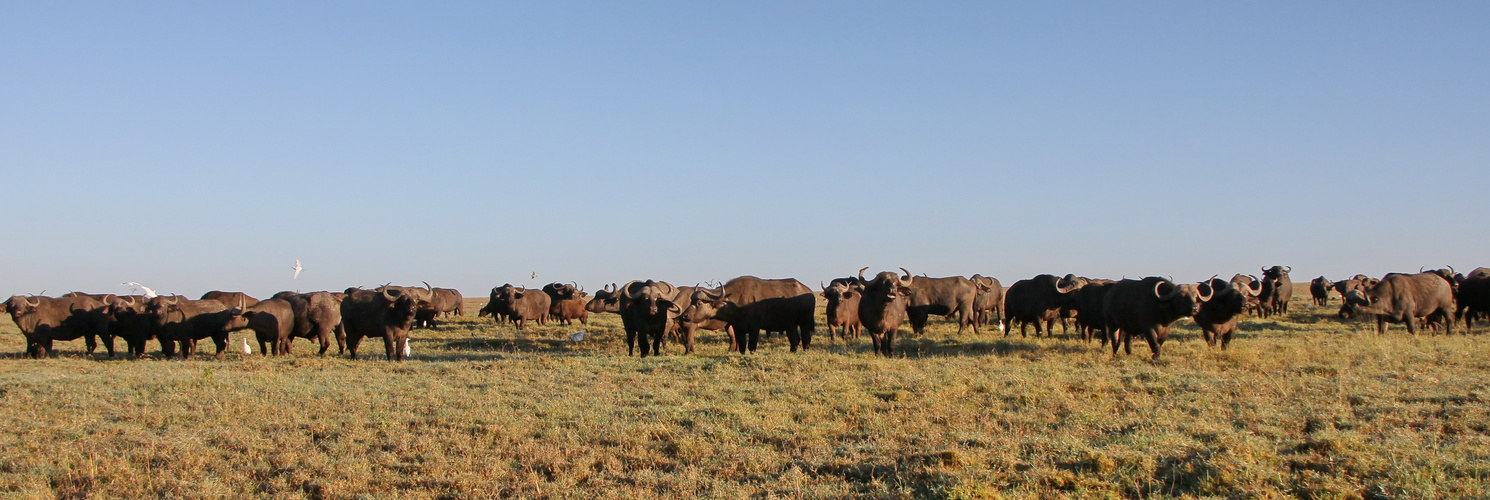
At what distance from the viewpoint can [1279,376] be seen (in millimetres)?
12859

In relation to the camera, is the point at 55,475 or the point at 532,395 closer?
the point at 55,475

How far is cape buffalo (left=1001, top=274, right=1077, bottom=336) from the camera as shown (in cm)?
2402

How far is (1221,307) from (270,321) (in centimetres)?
1985

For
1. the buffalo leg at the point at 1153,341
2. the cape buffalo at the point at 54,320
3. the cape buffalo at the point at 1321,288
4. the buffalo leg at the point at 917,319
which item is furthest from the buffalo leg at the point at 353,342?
the cape buffalo at the point at 1321,288

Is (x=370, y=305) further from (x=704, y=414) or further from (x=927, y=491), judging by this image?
(x=927, y=491)

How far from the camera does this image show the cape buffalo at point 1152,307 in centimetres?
1669

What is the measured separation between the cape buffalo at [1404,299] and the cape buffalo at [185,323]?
26.3 m

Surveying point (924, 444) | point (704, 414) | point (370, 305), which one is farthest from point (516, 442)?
point (370, 305)

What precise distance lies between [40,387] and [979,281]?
23242 millimetres

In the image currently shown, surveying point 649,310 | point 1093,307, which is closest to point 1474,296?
point 1093,307

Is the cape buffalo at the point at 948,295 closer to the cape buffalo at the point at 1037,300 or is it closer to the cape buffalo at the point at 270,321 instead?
the cape buffalo at the point at 1037,300

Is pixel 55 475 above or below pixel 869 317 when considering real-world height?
below

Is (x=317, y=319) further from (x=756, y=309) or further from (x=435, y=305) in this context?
(x=756, y=309)

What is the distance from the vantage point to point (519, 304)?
1346 inches
